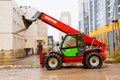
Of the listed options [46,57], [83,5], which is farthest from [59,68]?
[83,5]

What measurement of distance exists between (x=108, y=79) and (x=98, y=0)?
6576 centimetres

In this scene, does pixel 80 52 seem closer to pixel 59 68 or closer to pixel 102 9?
pixel 59 68

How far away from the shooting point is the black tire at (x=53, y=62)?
2083 centimetres

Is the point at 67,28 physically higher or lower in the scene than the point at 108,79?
higher

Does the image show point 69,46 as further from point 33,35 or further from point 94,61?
point 33,35

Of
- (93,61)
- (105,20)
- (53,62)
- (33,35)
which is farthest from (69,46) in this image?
(33,35)

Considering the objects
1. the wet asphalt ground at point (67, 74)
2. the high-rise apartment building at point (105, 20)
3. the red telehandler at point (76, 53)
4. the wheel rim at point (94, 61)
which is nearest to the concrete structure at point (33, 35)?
the high-rise apartment building at point (105, 20)

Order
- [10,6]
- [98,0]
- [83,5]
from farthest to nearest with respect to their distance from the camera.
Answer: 1. [83,5]
2. [98,0]
3. [10,6]

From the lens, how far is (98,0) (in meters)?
79.2

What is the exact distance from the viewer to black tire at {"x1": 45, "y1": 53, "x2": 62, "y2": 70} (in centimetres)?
2083

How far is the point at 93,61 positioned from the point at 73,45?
165 cm

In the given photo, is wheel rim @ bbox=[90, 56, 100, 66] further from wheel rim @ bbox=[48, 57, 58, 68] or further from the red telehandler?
wheel rim @ bbox=[48, 57, 58, 68]

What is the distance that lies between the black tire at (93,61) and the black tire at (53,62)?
1.73 m

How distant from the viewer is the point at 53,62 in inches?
826
